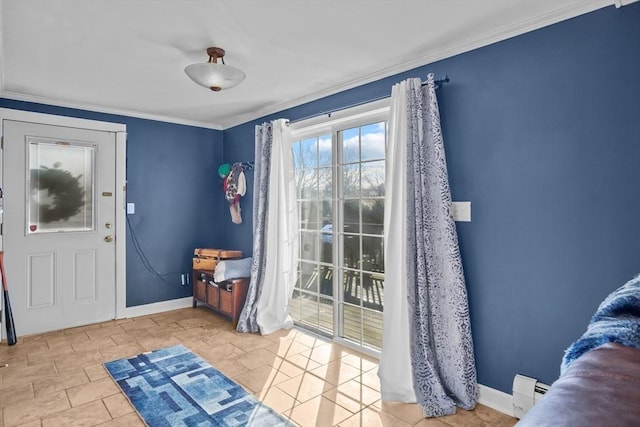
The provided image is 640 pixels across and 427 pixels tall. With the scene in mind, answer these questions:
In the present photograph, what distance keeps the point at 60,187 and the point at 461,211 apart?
3.83 m

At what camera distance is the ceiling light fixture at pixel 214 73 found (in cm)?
228

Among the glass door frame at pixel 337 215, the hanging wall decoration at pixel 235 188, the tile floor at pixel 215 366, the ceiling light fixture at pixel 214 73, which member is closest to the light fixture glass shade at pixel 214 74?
the ceiling light fixture at pixel 214 73

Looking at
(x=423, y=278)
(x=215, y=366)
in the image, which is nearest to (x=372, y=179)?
(x=423, y=278)

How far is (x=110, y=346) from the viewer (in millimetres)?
3260

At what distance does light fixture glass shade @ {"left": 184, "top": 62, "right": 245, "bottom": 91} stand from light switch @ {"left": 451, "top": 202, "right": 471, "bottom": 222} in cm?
166

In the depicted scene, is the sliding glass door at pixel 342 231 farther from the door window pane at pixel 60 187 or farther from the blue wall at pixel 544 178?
the door window pane at pixel 60 187

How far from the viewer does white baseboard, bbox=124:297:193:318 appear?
13.5 ft

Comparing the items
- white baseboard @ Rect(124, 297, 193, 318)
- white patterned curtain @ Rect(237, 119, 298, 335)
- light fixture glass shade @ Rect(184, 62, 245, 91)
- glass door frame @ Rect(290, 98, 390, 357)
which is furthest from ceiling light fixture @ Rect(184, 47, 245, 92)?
white baseboard @ Rect(124, 297, 193, 318)

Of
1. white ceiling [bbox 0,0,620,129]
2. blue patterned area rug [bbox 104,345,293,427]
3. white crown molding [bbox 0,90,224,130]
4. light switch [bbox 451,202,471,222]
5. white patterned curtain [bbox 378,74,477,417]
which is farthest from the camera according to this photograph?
white crown molding [bbox 0,90,224,130]

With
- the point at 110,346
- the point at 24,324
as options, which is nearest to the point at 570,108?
the point at 110,346

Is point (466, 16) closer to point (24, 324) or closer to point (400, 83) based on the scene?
point (400, 83)

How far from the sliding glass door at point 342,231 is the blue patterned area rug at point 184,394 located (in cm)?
117

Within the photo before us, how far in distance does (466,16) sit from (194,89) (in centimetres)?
233

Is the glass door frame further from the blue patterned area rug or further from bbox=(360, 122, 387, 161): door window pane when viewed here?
the blue patterned area rug
